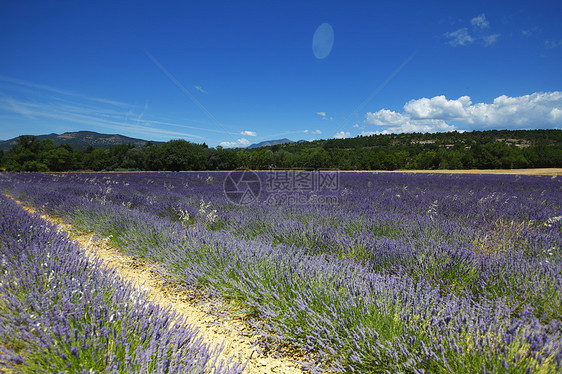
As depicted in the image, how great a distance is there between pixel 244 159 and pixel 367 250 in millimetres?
41605

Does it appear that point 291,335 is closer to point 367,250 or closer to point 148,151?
point 367,250

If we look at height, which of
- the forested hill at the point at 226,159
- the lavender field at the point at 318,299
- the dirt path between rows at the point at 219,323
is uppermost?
the forested hill at the point at 226,159

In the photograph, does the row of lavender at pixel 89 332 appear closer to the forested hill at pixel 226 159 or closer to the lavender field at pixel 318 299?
the lavender field at pixel 318 299

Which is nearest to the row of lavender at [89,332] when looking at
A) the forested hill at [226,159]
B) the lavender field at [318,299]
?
the lavender field at [318,299]

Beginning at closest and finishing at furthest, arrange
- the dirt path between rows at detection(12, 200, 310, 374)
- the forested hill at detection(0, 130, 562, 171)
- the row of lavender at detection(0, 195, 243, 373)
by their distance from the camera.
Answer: the row of lavender at detection(0, 195, 243, 373) → the dirt path between rows at detection(12, 200, 310, 374) → the forested hill at detection(0, 130, 562, 171)

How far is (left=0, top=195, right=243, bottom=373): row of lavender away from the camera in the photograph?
1.13 m

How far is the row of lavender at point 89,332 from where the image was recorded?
113 cm

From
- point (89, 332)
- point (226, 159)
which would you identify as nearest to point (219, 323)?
point (89, 332)

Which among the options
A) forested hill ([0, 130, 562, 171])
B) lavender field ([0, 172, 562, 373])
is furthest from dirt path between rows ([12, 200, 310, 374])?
forested hill ([0, 130, 562, 171])

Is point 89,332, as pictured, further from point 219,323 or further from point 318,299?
point 318,299

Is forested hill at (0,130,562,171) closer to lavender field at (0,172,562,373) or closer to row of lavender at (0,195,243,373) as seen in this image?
lavender field at (0,172,562,373)

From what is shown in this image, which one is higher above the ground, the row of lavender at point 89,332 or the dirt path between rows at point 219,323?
the row of lavender at point 89,332

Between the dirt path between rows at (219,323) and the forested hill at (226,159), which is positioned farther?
the forested hill at (226,159)

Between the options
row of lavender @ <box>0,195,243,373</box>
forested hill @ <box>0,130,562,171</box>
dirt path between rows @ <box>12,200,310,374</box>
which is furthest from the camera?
forested hill @ <box>0,130,562,171</box>
